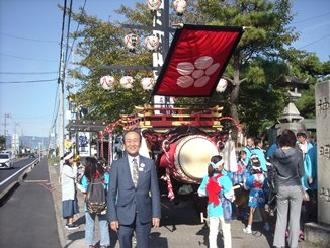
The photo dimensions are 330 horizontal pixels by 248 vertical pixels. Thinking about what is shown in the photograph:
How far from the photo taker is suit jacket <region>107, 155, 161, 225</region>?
5234 millimetres

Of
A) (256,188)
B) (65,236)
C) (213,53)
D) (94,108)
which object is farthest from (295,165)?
(94,108)

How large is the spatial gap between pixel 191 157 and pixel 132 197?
283cm

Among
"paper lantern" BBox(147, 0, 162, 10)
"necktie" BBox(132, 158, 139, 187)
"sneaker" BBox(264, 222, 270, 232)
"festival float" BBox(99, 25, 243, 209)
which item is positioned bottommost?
"sneaker" BBox(264, 222, 270, 232)

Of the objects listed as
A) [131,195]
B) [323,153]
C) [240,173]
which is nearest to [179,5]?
[240,173]

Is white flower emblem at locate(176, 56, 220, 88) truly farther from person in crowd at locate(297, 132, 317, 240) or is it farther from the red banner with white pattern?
person in crowd at locate(297, 132, 317, 240)

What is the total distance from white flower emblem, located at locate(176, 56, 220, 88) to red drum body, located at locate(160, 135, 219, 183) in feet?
5.53

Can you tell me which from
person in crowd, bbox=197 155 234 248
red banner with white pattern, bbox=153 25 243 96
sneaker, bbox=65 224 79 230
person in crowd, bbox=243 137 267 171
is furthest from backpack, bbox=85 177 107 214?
person in crowd, bbox=243 137 267 171

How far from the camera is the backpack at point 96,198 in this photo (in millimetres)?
7098

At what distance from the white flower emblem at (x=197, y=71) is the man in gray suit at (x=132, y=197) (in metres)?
3.98

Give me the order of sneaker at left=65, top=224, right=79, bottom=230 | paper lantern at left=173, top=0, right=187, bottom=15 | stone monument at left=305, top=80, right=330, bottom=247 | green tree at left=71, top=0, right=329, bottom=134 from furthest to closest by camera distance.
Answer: green tree at left=71, top=0, right=329, bottom=134 < paper lantern at left=173, top=0, right=187, bottom=15 < sneaker at left=65, top=224, right=79, bottom=230 < stone monument at left=305, top=80, right=330, bottom=247

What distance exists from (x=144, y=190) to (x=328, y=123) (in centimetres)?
356

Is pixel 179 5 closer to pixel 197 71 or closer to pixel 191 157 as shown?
pixel 197 71

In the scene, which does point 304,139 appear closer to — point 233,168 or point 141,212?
point 233,168

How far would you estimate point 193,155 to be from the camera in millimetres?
7926
